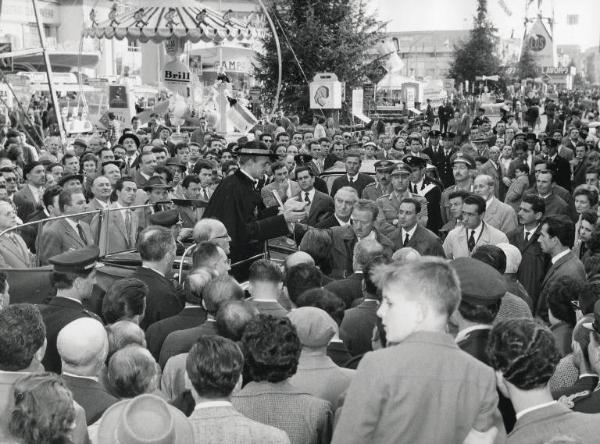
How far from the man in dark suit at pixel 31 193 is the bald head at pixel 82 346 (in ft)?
22.1

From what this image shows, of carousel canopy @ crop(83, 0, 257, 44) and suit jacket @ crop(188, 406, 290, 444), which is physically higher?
carousel canopy @ crop(83, 0, 257, 44)

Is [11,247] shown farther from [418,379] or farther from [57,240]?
[418,379]

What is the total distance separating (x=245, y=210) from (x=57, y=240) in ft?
5.45

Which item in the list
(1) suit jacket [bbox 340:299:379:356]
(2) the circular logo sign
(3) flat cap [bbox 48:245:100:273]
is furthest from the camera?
(2) the circular logo sign

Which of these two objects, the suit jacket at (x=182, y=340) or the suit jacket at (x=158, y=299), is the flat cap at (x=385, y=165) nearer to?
the suit jacket at (x=158, y=299)

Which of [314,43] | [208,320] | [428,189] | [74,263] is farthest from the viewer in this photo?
[314,43]

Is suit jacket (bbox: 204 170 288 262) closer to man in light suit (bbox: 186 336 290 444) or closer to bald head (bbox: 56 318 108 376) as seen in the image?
bald head (bbox: 56 318 108 376)

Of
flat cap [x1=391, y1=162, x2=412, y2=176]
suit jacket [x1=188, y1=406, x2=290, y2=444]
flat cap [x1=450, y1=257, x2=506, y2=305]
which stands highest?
flat cap [x1=391, y1=162, x2=412, y2=176]

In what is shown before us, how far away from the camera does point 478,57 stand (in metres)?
62.9

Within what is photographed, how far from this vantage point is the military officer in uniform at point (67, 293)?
5.43 m

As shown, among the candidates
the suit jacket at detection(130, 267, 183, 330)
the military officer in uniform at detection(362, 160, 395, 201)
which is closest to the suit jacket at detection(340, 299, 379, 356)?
the suit jacket at detection(130, 267, 183, 330)

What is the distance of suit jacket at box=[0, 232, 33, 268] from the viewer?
7609mm

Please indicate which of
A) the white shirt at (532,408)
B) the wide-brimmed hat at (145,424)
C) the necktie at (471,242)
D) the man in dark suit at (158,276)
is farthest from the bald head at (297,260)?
the wide-brimmed hat at (145,424)

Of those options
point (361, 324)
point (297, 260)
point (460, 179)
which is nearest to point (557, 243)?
point (297, 260)
